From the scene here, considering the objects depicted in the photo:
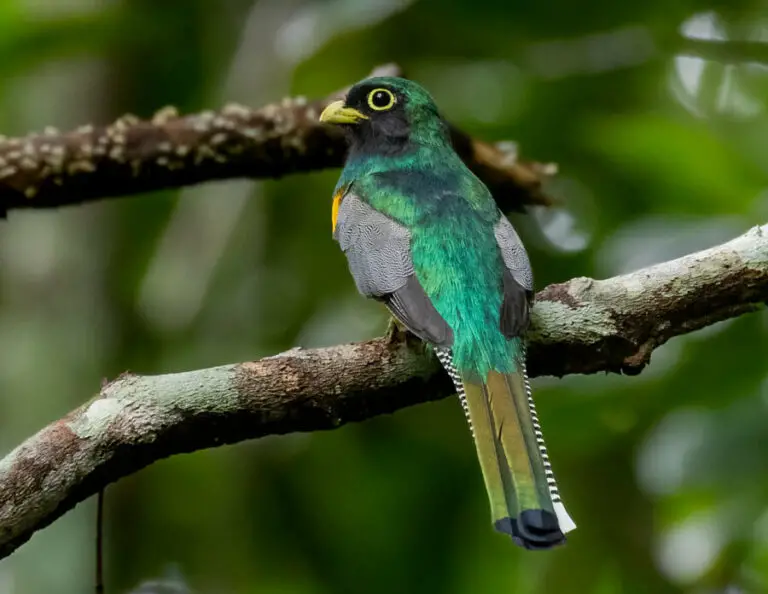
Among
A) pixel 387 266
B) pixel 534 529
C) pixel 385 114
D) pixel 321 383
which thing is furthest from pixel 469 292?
pixel 385 114

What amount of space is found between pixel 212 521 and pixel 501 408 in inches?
89.7

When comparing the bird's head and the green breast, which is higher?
the bird's head

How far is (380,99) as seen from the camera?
445cm

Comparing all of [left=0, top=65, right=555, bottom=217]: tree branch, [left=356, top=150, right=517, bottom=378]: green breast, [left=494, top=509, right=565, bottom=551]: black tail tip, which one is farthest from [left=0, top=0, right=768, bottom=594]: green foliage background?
[left=494, top=509, right=565, bottom=551]: black tail tip

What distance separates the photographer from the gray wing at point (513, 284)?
3158 mm

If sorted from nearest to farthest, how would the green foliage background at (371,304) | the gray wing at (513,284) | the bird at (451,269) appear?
the bird at (451,269), the gray wing at (513,284), the green foliage background at (371,304)

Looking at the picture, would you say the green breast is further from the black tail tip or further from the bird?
the black tail tip

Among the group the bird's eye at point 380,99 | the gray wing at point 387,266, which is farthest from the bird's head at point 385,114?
the gray wing at point 387,266

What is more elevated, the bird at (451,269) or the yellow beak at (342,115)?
the yellow beak at (342,115)

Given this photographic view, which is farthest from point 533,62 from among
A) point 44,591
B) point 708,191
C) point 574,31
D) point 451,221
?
point 44,591

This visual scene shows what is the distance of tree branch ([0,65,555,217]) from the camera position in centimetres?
442

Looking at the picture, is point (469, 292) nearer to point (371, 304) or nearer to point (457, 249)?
point (457, 249)

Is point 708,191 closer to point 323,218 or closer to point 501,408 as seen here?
point 323,218

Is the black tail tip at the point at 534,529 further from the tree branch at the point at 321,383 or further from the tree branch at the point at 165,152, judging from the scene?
the tree branch at the point at 165,152
